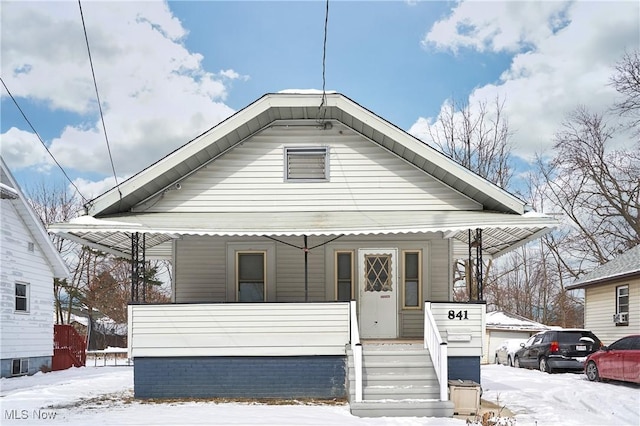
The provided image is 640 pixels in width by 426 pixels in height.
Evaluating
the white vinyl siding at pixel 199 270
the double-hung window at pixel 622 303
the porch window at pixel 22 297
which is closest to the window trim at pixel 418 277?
the white vinyl siding at pixel 199 270

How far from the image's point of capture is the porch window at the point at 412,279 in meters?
14.5

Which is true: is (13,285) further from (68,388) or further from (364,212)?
(364,212)

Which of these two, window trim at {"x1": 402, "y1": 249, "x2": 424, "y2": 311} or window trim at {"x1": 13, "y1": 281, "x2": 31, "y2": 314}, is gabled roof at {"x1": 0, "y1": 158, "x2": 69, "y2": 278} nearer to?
window trim at {"x1": 13, "y1": 281, "x2": 31, "y2": 314}

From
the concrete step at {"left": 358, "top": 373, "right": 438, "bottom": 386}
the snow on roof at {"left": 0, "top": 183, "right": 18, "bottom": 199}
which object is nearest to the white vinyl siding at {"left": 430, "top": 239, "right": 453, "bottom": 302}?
the concrete step at {"left": 358, "top": 373, "right": 438, "bottom": 386}

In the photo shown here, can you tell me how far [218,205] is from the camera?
14227 mm

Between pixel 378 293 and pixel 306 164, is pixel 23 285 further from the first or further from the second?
pixel 378 293

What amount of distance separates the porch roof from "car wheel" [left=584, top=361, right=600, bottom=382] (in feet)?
13.9

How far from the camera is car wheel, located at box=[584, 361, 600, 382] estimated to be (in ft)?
53.0

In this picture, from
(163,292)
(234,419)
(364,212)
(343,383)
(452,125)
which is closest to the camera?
(234,419)

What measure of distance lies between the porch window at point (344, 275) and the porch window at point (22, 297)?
10.5 metres

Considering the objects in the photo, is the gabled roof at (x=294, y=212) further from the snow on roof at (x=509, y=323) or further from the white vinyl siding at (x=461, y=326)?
the snow on roof at (x=509, y=323)

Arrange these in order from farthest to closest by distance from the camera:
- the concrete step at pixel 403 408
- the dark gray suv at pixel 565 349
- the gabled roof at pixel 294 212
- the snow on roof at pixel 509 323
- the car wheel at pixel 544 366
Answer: the snow on roof at pixel 509 323 < the car wheel at pixel 544 366 < the dark gray suv at pixel 565 349 < the gabled roof at pixel 294 212 < the concrete step at pixel 403 408

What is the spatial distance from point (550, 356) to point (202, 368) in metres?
11.7

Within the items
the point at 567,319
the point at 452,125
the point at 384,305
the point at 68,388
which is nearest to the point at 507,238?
the point at 384,305
